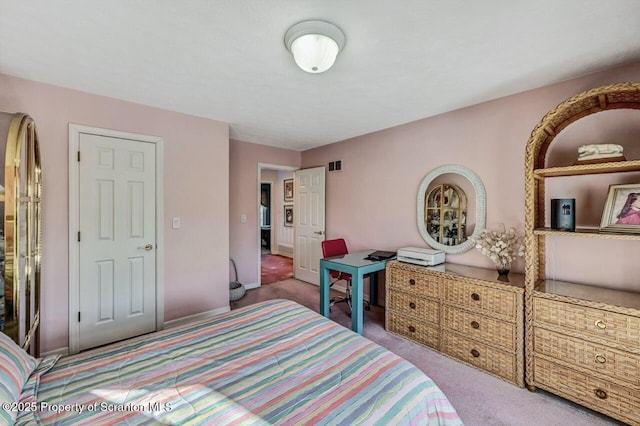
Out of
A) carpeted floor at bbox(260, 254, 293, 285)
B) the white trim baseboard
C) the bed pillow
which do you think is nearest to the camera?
the bed pillow

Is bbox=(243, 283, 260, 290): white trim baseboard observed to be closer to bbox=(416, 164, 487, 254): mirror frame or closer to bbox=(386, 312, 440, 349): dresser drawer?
bbox=(386, 312, 440, 349): dresser drawer

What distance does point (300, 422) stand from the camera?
92 cm

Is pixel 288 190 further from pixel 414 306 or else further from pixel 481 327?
pixel 481 327

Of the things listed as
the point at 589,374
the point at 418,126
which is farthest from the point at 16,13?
the point at 589,374

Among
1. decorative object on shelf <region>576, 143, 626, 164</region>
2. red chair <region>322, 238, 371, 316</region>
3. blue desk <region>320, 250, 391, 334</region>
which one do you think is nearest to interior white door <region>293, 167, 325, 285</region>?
red chair <region>322, 238, 371, 316</region>

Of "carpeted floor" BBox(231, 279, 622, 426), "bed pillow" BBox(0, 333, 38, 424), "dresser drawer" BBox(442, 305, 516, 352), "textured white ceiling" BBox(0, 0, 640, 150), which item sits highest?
"textured white ceiling" BBox(0, 0, 640, 150)

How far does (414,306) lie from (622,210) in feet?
5.46

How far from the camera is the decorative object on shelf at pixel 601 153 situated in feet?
5.86

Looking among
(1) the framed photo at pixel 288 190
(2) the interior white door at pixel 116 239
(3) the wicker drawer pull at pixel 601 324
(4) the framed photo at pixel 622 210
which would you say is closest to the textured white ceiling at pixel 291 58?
(2) the interior white door at pixel 116 239

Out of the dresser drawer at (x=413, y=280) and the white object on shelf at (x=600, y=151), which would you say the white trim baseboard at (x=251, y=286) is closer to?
the dresser drawer at (x=413, y=280)

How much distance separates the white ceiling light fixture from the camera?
153cm

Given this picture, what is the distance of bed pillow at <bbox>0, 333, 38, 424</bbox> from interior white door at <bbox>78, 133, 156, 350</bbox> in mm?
1533

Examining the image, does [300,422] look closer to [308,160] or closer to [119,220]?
[119,220]

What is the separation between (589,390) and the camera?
5.79 ft
